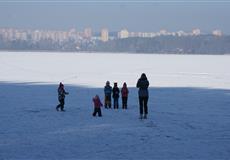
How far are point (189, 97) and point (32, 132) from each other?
1062 centimetres

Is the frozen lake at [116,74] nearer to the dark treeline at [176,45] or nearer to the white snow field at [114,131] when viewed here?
the white snow field at [114,131]

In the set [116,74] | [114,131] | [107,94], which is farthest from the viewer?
[116,74]

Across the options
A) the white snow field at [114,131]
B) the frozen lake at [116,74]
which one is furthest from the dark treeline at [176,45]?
the white snow field at [114,131]

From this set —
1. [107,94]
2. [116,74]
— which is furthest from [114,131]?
[116,74]

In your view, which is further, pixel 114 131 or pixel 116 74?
pixel 116 74

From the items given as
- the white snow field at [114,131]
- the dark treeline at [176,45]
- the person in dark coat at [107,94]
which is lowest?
the white snow field at [114,131]

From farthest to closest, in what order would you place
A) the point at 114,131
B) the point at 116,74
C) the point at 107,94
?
the point at 116,74 < the point at 107,94 < the point at 114,131

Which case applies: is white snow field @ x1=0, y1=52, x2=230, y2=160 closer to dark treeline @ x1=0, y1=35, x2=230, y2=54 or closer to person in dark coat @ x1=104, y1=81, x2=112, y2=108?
person in dark coat @ x1=104, y1=81, x2=112, y2=108

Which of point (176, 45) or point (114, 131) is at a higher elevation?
point (176, 45)

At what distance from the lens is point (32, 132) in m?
10.4

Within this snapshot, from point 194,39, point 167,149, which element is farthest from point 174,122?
point 194,39

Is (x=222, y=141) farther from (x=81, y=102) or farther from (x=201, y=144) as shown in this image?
(x=81, y=102)

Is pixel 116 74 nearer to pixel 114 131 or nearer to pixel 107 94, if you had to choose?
pixel 107 94

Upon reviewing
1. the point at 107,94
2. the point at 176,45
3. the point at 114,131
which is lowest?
the point at 114,131
